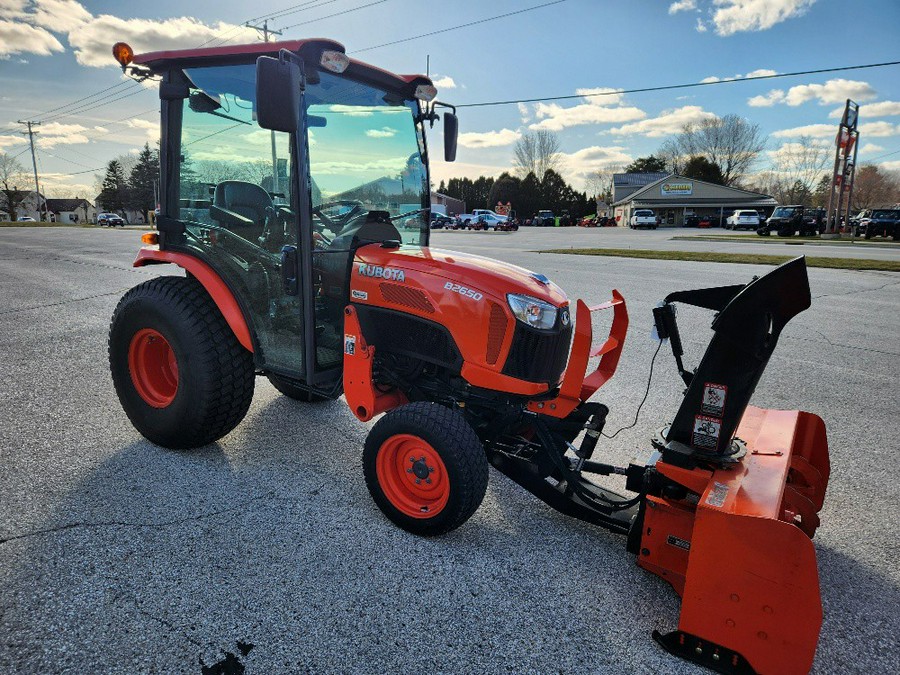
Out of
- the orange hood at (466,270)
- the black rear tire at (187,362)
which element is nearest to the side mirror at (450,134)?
the orange hood at (466,270)

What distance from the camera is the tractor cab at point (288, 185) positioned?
3.04 m

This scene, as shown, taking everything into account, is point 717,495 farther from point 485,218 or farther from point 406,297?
point 485,218

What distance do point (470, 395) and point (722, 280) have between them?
10245 mm

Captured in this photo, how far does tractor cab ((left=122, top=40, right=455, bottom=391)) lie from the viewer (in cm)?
304

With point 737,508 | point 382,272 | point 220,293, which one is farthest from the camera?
point 220,293

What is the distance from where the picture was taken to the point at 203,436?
133 inches

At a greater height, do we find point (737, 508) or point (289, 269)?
point (289, 269)

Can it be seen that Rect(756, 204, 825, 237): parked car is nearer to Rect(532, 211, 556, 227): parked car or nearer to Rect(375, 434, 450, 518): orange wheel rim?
Rect(532, 211, 556, 227): parked car

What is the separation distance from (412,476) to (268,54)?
2.22m

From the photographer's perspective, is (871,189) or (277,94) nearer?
(277,94)

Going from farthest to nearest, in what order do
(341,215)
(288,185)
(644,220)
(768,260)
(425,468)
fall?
(644,220)
(768,260)
(341,215)
(288,185)
(425,468)

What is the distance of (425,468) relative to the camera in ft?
8.72

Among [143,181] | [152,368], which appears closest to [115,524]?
[152,368]

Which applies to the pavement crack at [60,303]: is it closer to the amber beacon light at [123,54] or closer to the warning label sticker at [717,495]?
the amber beacon light at [123,54]
